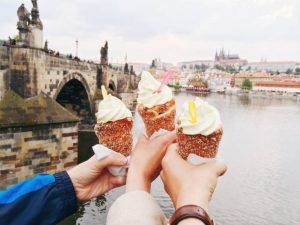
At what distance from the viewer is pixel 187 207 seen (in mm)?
1368

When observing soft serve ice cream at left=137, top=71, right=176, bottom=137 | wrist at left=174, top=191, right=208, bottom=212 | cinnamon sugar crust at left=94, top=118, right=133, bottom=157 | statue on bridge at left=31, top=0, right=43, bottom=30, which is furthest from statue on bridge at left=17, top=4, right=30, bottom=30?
wrist at left=174, top=191, right=208, bottom=212

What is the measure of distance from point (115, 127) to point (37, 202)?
60cm

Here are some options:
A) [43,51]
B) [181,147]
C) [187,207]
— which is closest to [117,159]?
[181,147]

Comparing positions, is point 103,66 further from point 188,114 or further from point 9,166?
point 188,114

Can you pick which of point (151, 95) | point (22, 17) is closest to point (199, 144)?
point (151, 95)

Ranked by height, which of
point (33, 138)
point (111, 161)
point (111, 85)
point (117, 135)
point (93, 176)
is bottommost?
point (111, 85)

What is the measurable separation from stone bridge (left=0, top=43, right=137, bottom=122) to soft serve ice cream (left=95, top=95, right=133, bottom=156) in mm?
9371

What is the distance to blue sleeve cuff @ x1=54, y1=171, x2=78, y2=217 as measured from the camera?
2014mm

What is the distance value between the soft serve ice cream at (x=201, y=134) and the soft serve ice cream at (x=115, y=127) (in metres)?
0.50

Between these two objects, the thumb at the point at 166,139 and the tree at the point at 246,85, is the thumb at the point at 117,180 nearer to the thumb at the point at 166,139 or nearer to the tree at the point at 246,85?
the thumb at the point at 166,139

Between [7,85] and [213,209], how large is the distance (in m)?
6.53

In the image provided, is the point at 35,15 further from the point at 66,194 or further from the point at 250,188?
the point at 66,194

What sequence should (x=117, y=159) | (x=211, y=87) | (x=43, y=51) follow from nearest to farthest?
(x=117, y=159) < (x=43, y=51) < (x=211, y=87)

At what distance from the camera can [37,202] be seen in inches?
75.8
